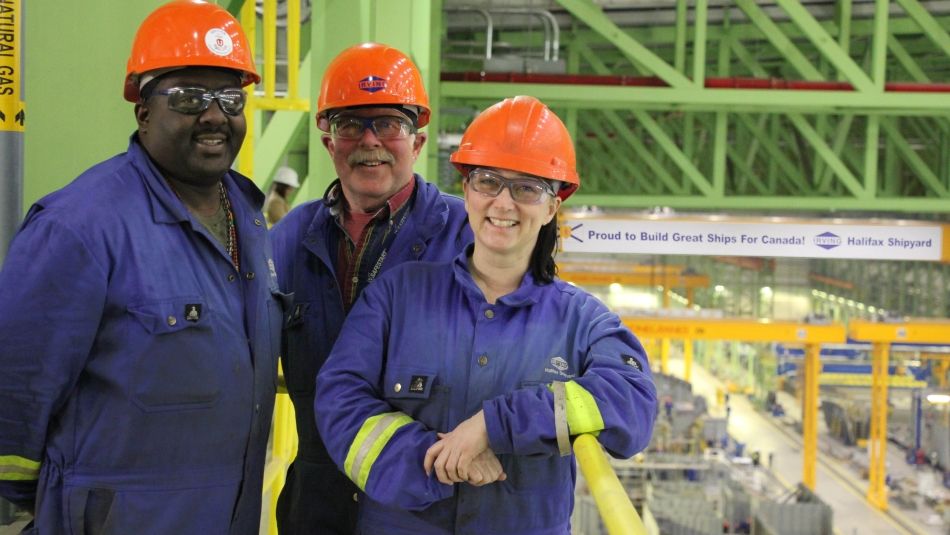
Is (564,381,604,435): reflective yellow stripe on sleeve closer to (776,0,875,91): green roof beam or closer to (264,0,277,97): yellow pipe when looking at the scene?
(264,0,277,97): yellow pipe

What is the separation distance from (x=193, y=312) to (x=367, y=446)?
47cm

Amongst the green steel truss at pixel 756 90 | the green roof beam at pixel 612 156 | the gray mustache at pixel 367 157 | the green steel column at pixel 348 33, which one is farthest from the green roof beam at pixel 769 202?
the gray mustache at pixel 367 157

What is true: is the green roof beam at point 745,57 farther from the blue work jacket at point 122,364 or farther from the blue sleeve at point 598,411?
the blue work jacket at point 122,364

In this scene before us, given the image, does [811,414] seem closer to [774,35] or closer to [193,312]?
[774,35]

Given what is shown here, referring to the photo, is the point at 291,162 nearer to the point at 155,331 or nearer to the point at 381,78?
the point at 381,78

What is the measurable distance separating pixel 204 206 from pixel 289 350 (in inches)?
25.9

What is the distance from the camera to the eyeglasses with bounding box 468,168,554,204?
2.32 metres

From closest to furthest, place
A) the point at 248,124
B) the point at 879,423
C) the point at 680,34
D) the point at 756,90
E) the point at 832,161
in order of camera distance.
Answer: the point at 248,124 → the point at 756,90 → the point at 680,34 → the point at 832,161 → the point at 879,423

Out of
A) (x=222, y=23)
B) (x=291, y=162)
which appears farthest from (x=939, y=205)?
(x=222, y=23)

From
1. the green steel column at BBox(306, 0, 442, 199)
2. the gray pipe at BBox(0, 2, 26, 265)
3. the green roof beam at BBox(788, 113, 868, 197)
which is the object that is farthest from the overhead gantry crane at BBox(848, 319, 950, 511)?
the gray pipe at BBox(0, 2, 26, 265)

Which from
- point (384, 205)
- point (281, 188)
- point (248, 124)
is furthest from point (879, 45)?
point (384, 205)

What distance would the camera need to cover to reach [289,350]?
288 centimetres

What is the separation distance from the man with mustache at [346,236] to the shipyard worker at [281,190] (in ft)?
14.2

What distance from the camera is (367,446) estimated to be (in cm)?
217
